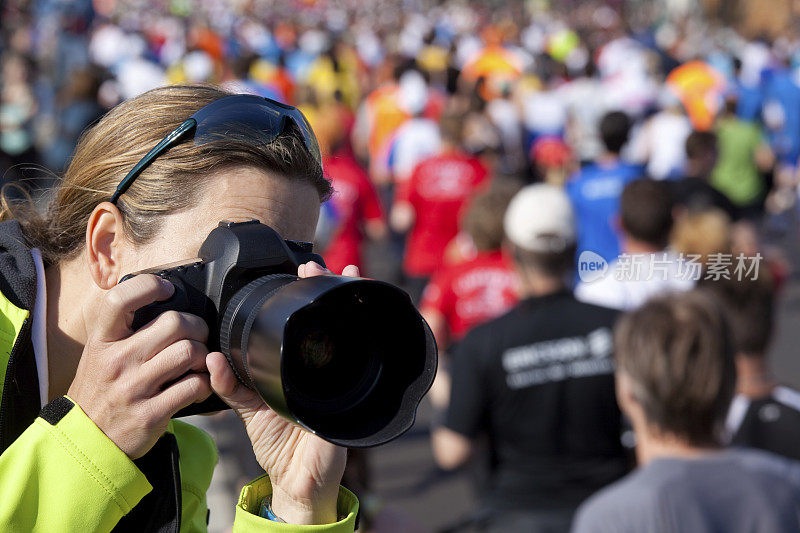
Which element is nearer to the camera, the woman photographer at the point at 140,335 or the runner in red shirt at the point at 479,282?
the woman photographer at the point at 140,335

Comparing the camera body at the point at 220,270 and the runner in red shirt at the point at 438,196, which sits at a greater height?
the camera body at the point at 220,270

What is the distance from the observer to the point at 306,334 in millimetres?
1207

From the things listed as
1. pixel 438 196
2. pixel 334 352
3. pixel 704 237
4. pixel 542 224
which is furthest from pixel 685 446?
pixel 438 196

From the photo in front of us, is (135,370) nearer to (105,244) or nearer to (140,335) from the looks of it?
(140,335)

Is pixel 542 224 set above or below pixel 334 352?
below

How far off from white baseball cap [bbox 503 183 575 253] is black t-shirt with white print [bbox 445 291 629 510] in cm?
28

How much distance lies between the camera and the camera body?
1.29 meters

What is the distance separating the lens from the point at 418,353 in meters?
1.26

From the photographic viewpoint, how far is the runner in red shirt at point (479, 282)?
4172mm

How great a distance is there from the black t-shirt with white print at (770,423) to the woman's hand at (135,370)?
2.08 meters

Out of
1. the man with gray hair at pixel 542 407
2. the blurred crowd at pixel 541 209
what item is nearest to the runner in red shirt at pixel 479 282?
the blurred crowd at pixel 541 209

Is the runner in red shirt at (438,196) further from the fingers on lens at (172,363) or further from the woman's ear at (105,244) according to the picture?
the fingers on lens at (172,363)

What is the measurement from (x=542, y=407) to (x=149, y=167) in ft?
6.56

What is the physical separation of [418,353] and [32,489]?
52 centimetres
